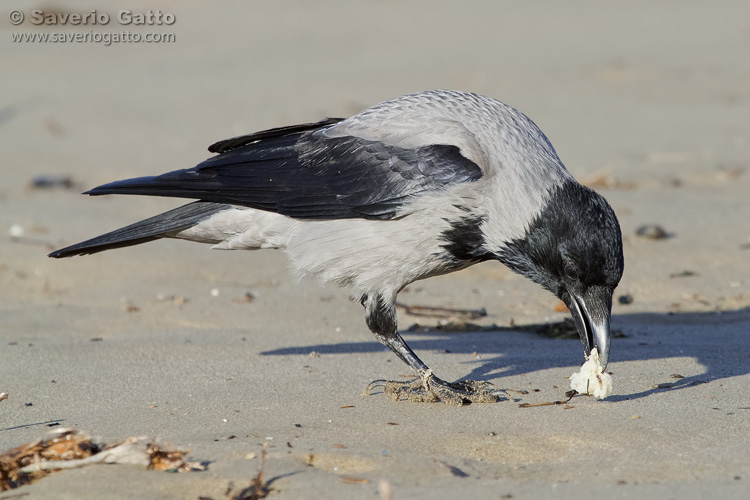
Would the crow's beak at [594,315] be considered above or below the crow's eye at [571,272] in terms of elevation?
below

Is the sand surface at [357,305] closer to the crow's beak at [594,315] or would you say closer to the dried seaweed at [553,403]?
the dried seaweed at [553,403]

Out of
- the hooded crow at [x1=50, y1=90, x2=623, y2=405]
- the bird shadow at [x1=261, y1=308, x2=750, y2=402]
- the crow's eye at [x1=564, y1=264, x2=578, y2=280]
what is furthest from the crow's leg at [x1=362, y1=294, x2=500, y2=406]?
the crow's eye at [x1=564, y1=264, x2=578, y2=280]

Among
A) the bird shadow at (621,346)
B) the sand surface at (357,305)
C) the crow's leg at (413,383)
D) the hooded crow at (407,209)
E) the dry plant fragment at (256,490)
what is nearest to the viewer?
the dry plant fragment at (256,490)

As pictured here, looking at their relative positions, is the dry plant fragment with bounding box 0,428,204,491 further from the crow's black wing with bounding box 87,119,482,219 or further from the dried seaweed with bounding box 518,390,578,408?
the crow's black wing with bounding box 87,119,482,219

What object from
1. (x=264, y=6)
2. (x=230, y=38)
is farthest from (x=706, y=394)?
(x=264, y=6)

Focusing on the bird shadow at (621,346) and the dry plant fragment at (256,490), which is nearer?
the dry plant fragment at (256,490)

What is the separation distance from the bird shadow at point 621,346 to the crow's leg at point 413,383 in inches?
14.5

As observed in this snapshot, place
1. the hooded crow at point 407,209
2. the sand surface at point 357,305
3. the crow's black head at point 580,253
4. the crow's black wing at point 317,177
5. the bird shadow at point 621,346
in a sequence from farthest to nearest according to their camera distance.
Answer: the bird shadow at point 621,346 < the crow's black wing at point 317,177 < the hooded crow at point 407,209 < the crow's black head at point 580,253 < the sand surface at point 357,305

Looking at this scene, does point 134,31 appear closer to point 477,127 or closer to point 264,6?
point 264,6

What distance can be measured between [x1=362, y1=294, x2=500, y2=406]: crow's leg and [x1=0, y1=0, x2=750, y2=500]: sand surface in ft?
0.31

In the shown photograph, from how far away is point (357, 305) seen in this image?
6.57 meters

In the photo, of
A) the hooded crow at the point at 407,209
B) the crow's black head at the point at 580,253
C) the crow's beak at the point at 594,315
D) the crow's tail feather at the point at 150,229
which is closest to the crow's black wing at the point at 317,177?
the hooded crow at the point at 407,209

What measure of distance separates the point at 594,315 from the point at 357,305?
92.3 inches

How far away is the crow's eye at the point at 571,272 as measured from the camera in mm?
4516
